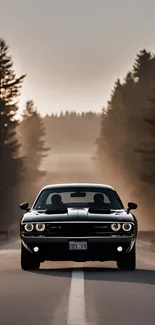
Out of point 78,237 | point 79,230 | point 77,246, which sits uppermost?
point 79,230

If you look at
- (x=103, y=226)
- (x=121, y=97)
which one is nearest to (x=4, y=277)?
(x=103, y=226)

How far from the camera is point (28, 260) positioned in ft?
63.9

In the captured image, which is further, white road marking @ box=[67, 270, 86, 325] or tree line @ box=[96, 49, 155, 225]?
tree line @ box=[96, 49, 155, 225]

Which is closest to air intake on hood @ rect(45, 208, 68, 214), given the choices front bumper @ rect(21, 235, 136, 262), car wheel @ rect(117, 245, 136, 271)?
front bumper @ rect(21, 235, 136, 262)

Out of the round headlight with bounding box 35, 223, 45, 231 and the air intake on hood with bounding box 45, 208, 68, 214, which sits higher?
the air intake on hood with bounding box 45, 208, 68, 214

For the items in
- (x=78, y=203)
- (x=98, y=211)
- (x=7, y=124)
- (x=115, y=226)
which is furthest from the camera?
(x=7, y=124)

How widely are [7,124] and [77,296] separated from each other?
309ft

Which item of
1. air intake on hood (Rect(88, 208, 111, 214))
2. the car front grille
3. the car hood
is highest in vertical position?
air intake on hood (Rect(88, 208, 111, 214))

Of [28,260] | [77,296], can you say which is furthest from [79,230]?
[77,296]

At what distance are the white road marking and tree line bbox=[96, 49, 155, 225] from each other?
75.3 m

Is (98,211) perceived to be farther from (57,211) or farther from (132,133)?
(132,133)

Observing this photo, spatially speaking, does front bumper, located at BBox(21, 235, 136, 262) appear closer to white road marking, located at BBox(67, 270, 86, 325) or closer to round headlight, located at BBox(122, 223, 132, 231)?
round headlight, located at BBox(122, 223, 132, 231)

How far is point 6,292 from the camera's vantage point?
14.8 m

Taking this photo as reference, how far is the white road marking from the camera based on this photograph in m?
11.4
